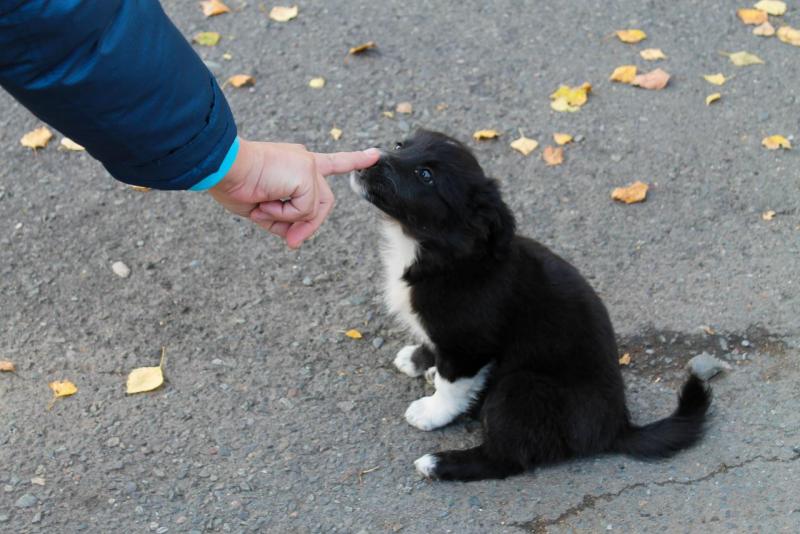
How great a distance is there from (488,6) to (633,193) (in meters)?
2.03

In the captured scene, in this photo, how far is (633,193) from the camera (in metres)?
5.02

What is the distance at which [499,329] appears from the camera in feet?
12.2

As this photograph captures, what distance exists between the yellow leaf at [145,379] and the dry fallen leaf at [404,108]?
220cm

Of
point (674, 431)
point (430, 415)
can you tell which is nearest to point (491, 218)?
point (430, 415)

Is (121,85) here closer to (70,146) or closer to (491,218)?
(491,218)

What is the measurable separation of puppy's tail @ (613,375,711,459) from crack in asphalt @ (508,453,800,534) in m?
0.13

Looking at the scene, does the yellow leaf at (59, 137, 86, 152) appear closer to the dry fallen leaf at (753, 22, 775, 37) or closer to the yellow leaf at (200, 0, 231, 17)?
the yellow leaf at (200, 0, 231, 17)

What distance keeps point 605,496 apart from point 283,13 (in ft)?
13.1

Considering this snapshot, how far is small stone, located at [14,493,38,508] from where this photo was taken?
11.5ft

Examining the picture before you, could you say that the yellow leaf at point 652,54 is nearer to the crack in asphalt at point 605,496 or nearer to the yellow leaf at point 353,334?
the yellow leaf at point 353,334

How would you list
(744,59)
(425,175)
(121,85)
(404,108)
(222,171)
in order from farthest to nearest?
(744,59) → (404,108) → (425,175) → (222,171) → (121,85)

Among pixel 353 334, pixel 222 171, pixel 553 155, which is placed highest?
pixel 222 171

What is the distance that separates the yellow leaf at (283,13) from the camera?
629cm

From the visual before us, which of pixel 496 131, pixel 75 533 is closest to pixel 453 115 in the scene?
pixel 496 131
